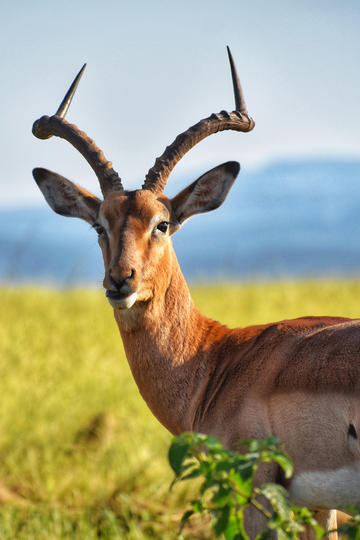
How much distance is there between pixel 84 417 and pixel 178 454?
8900 millimetres

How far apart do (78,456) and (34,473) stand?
0.77 meters

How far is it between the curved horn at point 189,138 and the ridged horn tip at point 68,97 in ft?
4.24

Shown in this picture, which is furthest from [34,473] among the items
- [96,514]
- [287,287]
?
[287,287]

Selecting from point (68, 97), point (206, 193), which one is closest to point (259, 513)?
point (206, 193)

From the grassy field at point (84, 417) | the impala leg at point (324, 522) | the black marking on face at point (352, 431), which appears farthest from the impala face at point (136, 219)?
the grassy field at point (84, 417)

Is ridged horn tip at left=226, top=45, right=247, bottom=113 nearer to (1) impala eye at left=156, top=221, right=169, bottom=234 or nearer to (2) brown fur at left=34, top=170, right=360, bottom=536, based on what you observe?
(2) brown fur at left=34, top=170, right=360, bottom=536

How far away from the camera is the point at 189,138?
219 inches

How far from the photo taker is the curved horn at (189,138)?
5.38 m

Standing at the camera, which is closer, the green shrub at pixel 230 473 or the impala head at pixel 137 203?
the green shrub at pixel 230 473

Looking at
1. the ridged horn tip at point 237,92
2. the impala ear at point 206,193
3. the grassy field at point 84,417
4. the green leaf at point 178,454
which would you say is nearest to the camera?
the green leaf at point 178,454

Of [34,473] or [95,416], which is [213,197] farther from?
[95,416]

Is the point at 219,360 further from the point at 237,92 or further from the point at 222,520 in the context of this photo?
the point at 237,92

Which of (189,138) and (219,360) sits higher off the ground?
(189,138)

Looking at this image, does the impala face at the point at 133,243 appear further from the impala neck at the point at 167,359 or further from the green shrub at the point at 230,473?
the green shrub at the point at 230,473
